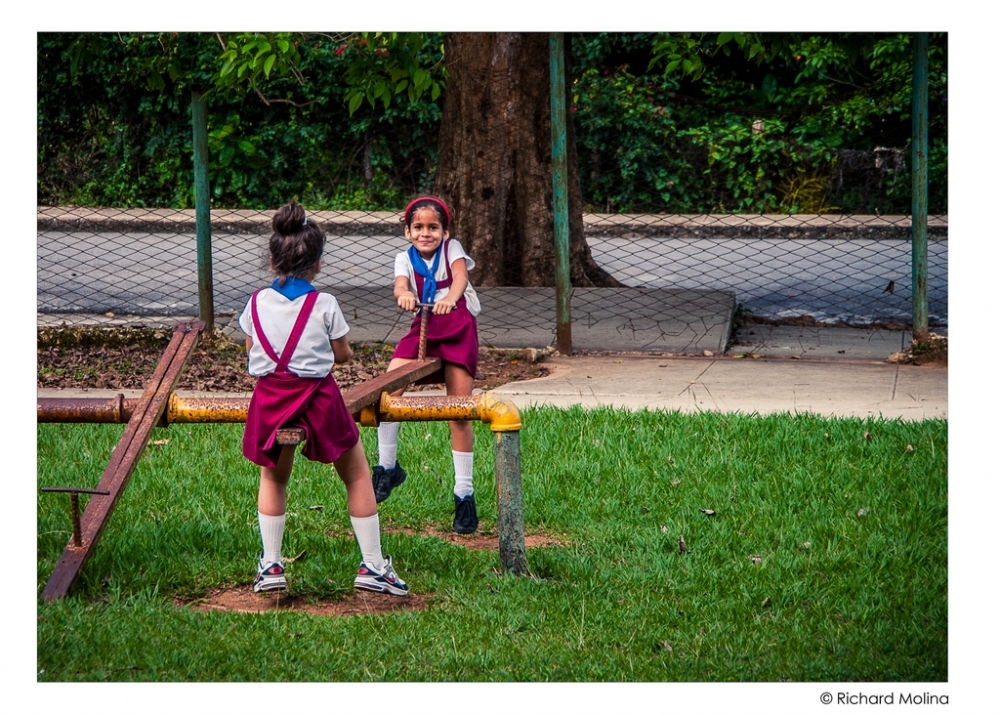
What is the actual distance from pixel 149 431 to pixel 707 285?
26.5ft

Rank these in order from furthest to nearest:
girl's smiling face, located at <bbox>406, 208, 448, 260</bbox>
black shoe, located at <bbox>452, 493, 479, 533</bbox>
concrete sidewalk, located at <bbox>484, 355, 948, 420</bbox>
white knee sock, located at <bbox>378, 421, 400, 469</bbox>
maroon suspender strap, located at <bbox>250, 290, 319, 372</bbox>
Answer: concrete sidewalk, located at <bbox>484, 355, 948, 420</bbox>, white knee sock, located at <bbox>378, 421, 400, 469</bbox>, girl's smiling face, located at <bbox>406, 208, 448, 260</bbox>, black shoe, located at <bbox>452, 493, 479, 533</bbox>, maroon suspender strap, located at <bbox>250, 290, 319, 372</bbox>

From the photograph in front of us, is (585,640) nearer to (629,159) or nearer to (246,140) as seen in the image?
(246,140)

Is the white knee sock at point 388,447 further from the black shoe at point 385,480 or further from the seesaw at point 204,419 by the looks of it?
the seesaw at point 204,419

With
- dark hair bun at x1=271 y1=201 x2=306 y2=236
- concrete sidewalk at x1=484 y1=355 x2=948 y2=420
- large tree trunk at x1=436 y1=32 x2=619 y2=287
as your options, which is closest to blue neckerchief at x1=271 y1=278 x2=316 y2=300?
dark hair bun at x1=271 y1=201 x2=306 y2=236

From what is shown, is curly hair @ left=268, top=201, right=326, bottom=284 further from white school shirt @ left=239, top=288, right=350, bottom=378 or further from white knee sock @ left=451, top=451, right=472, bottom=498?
white knee sock @ left=451, top=451, right=472, bottom=498

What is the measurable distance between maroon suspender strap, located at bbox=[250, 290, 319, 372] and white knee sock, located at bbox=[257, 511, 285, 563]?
53 centimetres

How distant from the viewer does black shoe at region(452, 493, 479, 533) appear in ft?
14.9

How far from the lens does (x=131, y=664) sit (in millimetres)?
3281

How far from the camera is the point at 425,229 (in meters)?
4.66

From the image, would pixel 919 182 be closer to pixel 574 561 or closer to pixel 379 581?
pixel 574 561

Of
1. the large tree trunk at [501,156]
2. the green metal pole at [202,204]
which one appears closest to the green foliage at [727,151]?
the large tree trunk at [501,156]

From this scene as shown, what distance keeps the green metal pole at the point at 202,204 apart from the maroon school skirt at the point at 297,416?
4.09m

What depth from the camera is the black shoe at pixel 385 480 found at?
4.72 m

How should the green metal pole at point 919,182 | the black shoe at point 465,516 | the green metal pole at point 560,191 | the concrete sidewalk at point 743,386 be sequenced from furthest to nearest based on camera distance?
the green metal pole at point 560,191 → the green metal pole at point 919,182 → the concrete sidewalk at point 743,386 → the black shoe at point 465,516
